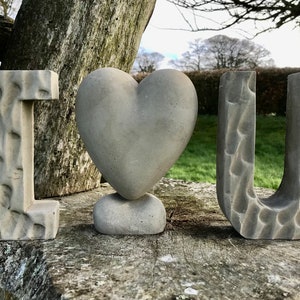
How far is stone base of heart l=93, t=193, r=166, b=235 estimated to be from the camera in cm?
155

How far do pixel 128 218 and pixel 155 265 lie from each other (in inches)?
12.8

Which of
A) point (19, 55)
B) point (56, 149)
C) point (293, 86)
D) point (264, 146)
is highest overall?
point (19, 55)

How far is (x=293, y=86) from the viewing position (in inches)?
61.1

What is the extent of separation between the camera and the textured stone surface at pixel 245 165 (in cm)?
148

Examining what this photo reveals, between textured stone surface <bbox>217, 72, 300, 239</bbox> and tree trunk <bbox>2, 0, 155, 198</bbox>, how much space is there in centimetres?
94

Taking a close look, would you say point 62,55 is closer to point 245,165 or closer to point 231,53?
point 245,165

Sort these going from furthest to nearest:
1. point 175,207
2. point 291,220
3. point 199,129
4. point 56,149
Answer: point 199,129, point 56,149, point 175,207, point 291,220

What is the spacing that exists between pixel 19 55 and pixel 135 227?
1214mm

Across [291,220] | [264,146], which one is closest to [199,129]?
[264,146]

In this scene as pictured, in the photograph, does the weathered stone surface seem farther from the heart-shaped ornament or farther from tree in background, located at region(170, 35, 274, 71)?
tree in background, located at region(170, 35, 274, 71)

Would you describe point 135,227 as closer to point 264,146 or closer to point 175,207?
point 175,207

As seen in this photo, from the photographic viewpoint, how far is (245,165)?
1.52 meters

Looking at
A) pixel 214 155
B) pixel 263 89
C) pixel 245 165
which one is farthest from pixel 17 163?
pixel 263 89

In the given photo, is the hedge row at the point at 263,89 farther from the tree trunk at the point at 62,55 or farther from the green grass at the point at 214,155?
the tree trunk at the point at 62,55
